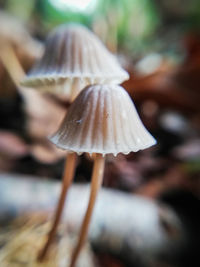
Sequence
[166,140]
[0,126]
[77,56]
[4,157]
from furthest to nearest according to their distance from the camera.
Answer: [166,140] < [0,126] < [4,157] < [77,56]

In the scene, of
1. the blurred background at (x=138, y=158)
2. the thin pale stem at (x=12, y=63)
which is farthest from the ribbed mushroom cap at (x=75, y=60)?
the thin pale stem at (x=12, y=63)

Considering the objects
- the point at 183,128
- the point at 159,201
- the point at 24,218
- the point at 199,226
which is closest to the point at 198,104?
the point at 183,128

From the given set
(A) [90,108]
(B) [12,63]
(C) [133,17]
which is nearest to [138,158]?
(B) [12,63]

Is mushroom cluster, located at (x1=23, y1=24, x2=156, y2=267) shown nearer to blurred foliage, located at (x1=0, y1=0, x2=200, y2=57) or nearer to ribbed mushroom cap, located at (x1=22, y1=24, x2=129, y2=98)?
ribbed mushroom cap, located at (x1=22, y1=24, x2=129, y2=98)

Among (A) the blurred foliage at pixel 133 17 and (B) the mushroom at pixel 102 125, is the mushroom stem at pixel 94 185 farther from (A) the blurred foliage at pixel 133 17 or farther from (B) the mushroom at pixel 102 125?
(A) the blurred foliage at pixel 133 17

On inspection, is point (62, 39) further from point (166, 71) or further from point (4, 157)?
point (166, 71)

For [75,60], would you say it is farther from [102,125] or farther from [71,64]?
[102,125]
